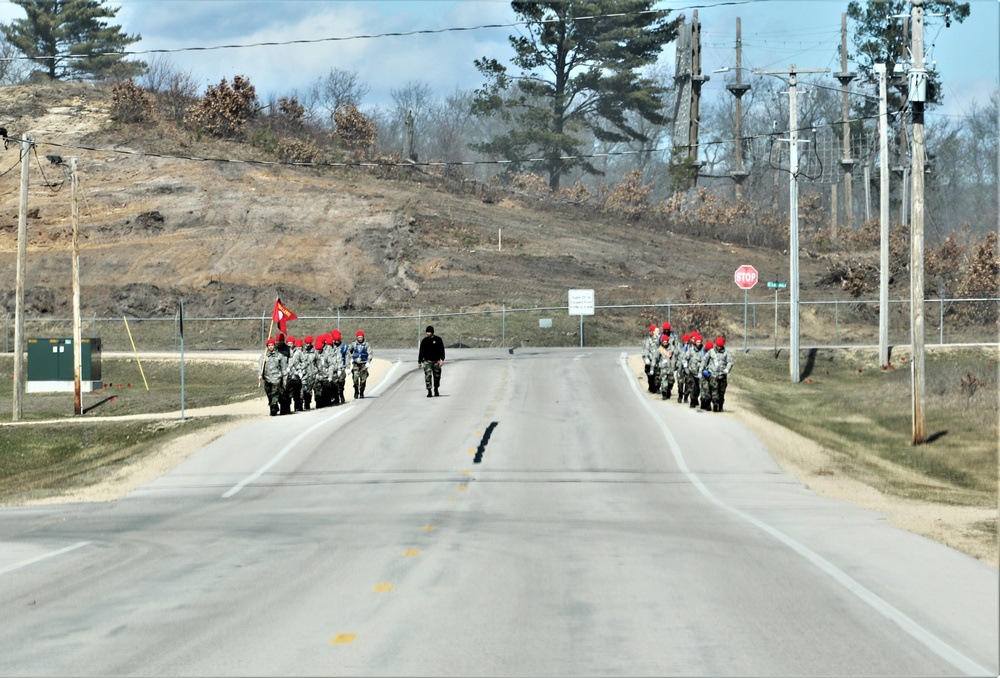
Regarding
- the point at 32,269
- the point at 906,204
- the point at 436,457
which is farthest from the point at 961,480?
the point at 32,269

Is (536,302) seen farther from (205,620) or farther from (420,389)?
(205,620)

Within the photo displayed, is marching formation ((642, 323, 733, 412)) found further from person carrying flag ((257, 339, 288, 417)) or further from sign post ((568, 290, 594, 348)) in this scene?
sign post ((568, 290, 594, 348))

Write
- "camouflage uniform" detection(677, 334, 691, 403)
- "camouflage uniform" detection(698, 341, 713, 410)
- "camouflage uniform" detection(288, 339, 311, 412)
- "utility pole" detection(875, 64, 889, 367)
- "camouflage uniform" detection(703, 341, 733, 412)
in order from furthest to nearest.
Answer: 1. "utility pole" detection(875, 64, 889, 367)
2. "camouflage uniform" detection(677, 334, 691, 403)
3. "camouflage uniform" detection(288, 339, 311, 412)
4. "camouflage uniform" detection(698, 341, 713, 410)
5. "camouflage uniform" detection(703, 341, 733, 412)

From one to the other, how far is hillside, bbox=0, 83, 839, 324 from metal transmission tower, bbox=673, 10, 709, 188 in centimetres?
548

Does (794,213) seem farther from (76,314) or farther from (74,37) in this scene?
(74,37)

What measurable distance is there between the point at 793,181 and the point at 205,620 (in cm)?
3460

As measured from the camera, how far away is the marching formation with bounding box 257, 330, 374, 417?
31.0 metres

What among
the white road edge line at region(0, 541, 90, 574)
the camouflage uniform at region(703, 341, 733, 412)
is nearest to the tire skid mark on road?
the white road edge line at region(0, 541, 90, 574)

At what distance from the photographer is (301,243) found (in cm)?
6888

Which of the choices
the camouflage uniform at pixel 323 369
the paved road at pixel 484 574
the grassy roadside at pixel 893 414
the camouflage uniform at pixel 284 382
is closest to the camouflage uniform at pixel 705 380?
the grassy roadside at pixel 893 414

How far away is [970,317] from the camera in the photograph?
60.3m

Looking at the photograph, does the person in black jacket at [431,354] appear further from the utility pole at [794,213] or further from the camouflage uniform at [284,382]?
the utility pole at [794,213]

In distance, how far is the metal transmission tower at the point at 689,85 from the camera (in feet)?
235

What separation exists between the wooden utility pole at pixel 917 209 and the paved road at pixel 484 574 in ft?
23.5
